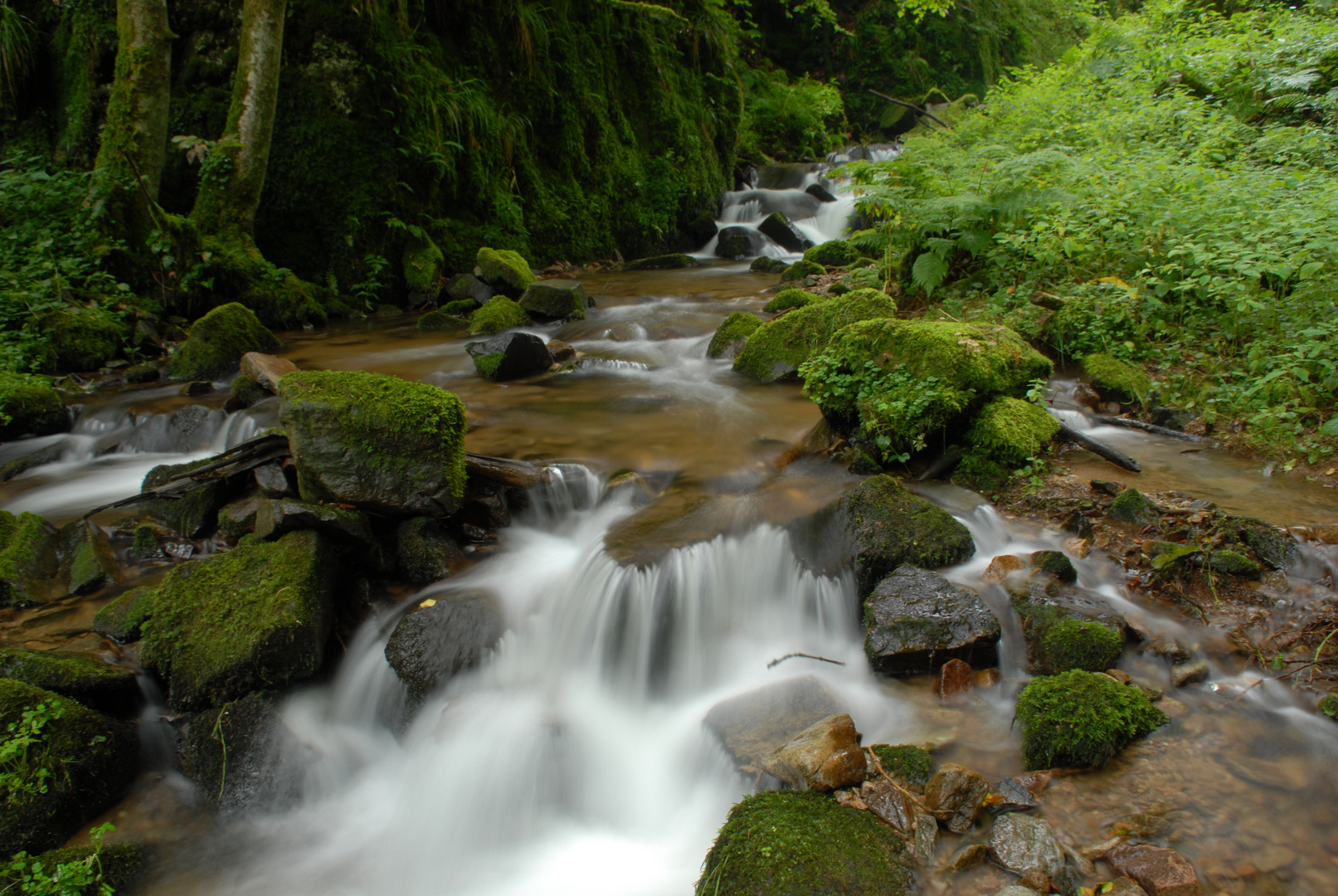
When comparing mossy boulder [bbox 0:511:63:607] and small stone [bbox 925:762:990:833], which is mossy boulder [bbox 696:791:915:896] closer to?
small stone [bbox 925:762:990:833]

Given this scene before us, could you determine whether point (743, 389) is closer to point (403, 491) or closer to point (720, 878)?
point (403, 491)

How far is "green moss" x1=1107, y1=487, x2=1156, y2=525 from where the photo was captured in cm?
389

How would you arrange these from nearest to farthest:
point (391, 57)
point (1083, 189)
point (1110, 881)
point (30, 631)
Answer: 1. point (1110, 881)
2. point (30, 631)
3. point (1083, 189)
4. point (391, 57)

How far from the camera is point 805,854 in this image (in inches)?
92.0

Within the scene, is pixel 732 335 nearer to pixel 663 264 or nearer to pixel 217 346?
pixel 217 346

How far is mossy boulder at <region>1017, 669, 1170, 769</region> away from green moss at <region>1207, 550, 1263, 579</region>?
1010mm

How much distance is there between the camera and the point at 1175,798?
2506mm

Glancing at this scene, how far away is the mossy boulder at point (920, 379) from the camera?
15.2ft

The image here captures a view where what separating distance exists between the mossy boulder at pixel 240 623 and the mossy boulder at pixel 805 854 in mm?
2320

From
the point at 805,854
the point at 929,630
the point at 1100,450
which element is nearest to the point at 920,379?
the point at 1100,450

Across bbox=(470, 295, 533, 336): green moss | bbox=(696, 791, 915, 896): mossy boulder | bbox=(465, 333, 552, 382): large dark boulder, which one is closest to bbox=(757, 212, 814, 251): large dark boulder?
bbox=(470, 295, 533, 336): green moss

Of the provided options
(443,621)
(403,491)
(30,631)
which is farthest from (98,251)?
(443,621)

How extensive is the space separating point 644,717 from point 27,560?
372cm

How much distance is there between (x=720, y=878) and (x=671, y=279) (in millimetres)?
10949
